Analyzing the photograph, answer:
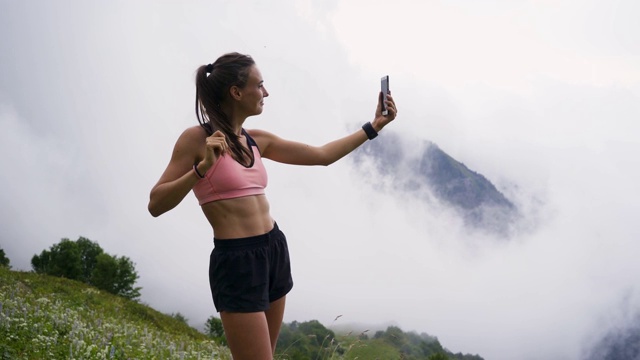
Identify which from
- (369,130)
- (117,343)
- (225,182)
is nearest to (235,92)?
(225,182)

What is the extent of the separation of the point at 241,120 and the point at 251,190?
558mm

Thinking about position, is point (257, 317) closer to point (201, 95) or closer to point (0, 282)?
point (201, 95)

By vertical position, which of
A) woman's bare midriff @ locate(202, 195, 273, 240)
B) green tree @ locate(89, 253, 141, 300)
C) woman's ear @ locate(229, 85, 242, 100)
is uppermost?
green tree @ locate(89, 253, 141, 300)

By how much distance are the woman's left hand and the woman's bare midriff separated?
1424 mm

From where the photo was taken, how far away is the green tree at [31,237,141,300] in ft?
197

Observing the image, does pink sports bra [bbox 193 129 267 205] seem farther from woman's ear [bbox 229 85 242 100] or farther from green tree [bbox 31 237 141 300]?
green tree [bbox 31 237 141 300]

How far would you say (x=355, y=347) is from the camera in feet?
22.1

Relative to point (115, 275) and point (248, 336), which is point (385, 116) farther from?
point (115, 275)

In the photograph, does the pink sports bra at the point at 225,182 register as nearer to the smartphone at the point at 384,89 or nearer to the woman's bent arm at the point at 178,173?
the woman's bent arm at the point at 178,173

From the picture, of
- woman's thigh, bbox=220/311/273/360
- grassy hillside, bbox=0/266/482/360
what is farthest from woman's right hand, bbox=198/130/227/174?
grassy hillside, bbox=0/266/482/360

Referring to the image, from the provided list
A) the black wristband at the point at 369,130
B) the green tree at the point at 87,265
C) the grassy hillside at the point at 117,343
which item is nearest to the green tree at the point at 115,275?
the green tree at the point at 87,265

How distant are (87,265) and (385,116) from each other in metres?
69.1

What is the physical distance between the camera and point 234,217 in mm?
4168

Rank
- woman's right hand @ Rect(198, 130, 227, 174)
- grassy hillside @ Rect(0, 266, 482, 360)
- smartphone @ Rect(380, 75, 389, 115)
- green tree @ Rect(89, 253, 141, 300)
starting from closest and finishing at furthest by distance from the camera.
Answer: woman's right hand @ Rect(198, 130, 227, 174) < smartphone @ Rect(380, 75, 389, 115) < grassy hillside @ Rect(0, 266, 482, 360) < green tree @ Rect(89, 253, 141, 300)
